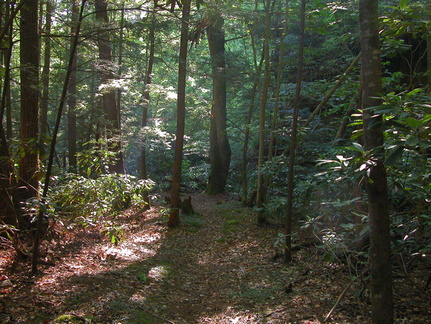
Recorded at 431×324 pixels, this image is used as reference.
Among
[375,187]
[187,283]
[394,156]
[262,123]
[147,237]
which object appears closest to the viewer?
[394,156]

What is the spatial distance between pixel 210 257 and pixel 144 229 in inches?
115

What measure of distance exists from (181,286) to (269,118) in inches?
353

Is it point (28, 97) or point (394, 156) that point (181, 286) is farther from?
point (394, 156)

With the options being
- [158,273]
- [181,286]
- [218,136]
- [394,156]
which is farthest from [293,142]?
[218,136]

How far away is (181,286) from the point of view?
6.05m

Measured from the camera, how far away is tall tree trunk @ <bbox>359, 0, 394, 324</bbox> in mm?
3029

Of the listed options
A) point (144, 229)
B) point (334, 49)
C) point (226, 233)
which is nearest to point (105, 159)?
point (144, 229)

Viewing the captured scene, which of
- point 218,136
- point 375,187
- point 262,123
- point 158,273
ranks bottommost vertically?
point 158,273

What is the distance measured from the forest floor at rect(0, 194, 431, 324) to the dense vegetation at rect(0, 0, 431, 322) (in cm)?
56

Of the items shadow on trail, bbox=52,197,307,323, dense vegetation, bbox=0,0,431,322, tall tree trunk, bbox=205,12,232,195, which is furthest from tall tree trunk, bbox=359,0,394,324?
tall tree trunk, bbox=205,12,232,195

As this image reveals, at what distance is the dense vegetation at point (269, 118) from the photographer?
404 cm

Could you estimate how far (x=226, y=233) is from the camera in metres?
9.87

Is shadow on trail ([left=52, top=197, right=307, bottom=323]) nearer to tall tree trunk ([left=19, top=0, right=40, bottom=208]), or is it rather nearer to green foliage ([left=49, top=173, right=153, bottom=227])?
green foliage ([left=49, top=173, right=153, bottom=227])

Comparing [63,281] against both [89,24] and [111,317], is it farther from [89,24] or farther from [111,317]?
[89,24]
